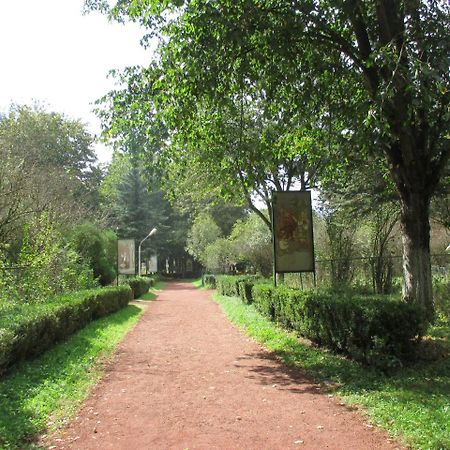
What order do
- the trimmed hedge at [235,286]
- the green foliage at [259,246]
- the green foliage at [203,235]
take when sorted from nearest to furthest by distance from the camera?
the trimmed hedge at [235,286]
the green foliage at [259,246]
the green foliage at [203,235]

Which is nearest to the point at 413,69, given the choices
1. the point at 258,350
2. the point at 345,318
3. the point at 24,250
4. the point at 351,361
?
the point at 345,318

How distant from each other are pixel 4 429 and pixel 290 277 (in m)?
16.2

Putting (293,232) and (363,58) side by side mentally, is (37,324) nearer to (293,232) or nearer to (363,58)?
(293,232)

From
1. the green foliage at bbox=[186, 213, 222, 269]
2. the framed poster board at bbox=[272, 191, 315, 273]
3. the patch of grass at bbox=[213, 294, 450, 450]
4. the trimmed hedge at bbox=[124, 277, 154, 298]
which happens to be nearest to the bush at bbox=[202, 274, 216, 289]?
the green foliage at bbox=[186, 213, 222, 269]

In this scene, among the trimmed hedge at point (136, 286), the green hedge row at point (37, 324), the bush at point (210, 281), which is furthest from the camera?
the bush at point (210, 281)

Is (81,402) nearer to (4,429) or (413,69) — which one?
(4,429)

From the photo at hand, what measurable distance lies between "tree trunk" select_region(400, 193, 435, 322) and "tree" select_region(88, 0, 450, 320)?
19mm

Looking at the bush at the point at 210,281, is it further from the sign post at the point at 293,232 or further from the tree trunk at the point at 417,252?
the tree trunk at the point at 417,252

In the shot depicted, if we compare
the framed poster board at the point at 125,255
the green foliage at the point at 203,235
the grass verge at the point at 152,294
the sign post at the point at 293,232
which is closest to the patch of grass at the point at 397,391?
the sign post at the point at 293,232

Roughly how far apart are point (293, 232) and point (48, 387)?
8193 millimetres

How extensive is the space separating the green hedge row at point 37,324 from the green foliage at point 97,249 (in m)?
12.0

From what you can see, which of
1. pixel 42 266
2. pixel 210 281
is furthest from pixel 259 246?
pixel 42 266

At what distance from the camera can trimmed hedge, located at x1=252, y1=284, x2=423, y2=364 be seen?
7422mm

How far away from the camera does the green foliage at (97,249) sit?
26578 millimetres
